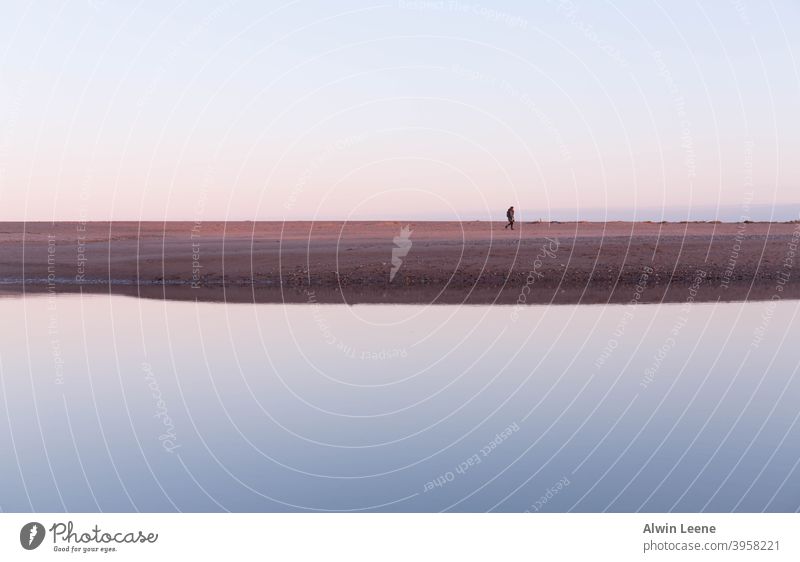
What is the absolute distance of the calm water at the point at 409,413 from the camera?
1507 cm

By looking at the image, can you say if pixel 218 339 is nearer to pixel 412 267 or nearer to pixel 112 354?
pixel 112 354

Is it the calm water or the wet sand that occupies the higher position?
the wet sand

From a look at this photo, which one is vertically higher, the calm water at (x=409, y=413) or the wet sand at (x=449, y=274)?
the wet sand at (x=449, y=274)

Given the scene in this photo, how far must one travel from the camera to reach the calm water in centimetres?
1507

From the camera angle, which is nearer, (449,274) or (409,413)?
(409,413)

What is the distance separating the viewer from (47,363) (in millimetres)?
27828

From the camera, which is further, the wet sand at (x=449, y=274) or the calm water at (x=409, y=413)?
the wet sand at (x=449, y=274)

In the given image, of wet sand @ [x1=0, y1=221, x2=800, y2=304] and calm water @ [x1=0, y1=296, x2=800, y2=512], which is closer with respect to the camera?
calm water @ [x1=0, y1=296, x2=800, y2=512]

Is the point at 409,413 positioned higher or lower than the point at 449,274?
lower

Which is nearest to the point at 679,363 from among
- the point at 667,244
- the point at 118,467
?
the point at 118,467

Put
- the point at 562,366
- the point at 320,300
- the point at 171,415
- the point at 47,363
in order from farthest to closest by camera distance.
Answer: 1. the point at 320,300
2. the point at 47,363
3. the point at 562,366
4. the point at 171,415

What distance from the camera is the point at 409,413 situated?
65.9ft

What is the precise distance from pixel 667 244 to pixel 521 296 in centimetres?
2545

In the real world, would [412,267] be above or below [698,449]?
above
